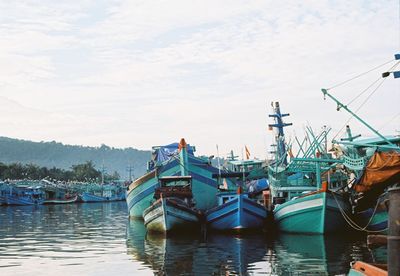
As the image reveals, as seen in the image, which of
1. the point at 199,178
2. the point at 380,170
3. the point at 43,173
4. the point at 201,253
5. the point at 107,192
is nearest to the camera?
the point at 380,170

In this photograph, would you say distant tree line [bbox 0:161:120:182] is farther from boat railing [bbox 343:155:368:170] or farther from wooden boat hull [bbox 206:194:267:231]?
boat railing [bbox 343:155:368:170]

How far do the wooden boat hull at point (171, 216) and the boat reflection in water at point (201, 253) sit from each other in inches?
29.6

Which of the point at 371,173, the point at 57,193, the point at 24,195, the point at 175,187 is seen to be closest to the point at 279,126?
the point at 175,187

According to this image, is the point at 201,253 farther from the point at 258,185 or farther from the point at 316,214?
the point at 258,185

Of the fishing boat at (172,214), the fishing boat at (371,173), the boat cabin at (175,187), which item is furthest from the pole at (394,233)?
the boat cabin at (175,187)

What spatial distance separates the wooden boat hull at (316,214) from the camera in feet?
99.3

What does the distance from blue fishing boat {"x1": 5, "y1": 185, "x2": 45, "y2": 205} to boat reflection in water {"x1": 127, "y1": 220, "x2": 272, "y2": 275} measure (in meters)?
69.0

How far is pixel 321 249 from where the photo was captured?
83.1 ft

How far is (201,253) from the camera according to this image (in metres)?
24.5

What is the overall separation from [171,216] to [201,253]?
318 inches

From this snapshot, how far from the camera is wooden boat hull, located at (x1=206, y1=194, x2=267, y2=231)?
107ft

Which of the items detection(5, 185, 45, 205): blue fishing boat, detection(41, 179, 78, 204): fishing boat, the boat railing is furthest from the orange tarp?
detection(41, 179, 78, 204): fishing boat

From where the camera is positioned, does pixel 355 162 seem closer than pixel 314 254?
No

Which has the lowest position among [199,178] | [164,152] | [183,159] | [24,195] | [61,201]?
[61,201]
